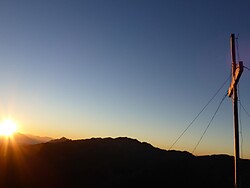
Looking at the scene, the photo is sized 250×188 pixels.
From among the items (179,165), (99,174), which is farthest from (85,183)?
(179,165)

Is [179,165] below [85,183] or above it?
above

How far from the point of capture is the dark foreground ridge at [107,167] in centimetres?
6303

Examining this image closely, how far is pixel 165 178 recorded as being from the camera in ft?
211

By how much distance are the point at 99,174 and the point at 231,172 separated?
27288 millimetres

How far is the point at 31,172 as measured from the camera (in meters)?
78.8

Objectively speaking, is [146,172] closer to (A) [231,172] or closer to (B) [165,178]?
(B) [165,178]

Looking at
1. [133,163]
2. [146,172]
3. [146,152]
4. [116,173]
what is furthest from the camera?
[146,152]

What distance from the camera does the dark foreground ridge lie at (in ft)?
207

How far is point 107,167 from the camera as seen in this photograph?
260 feet

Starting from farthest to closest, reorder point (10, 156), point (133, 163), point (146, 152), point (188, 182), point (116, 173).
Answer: point (146, 152), point (10, 156), point (133, 163), point (116, 173), point (188, 182)

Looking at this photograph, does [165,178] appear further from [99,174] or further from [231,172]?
[99,174]

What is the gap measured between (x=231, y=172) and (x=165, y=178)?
11294mm

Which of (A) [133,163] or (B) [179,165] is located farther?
(A) [133,163]

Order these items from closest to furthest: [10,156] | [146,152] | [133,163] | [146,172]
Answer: [146,172], [133,163], [10,156], [146,152]
